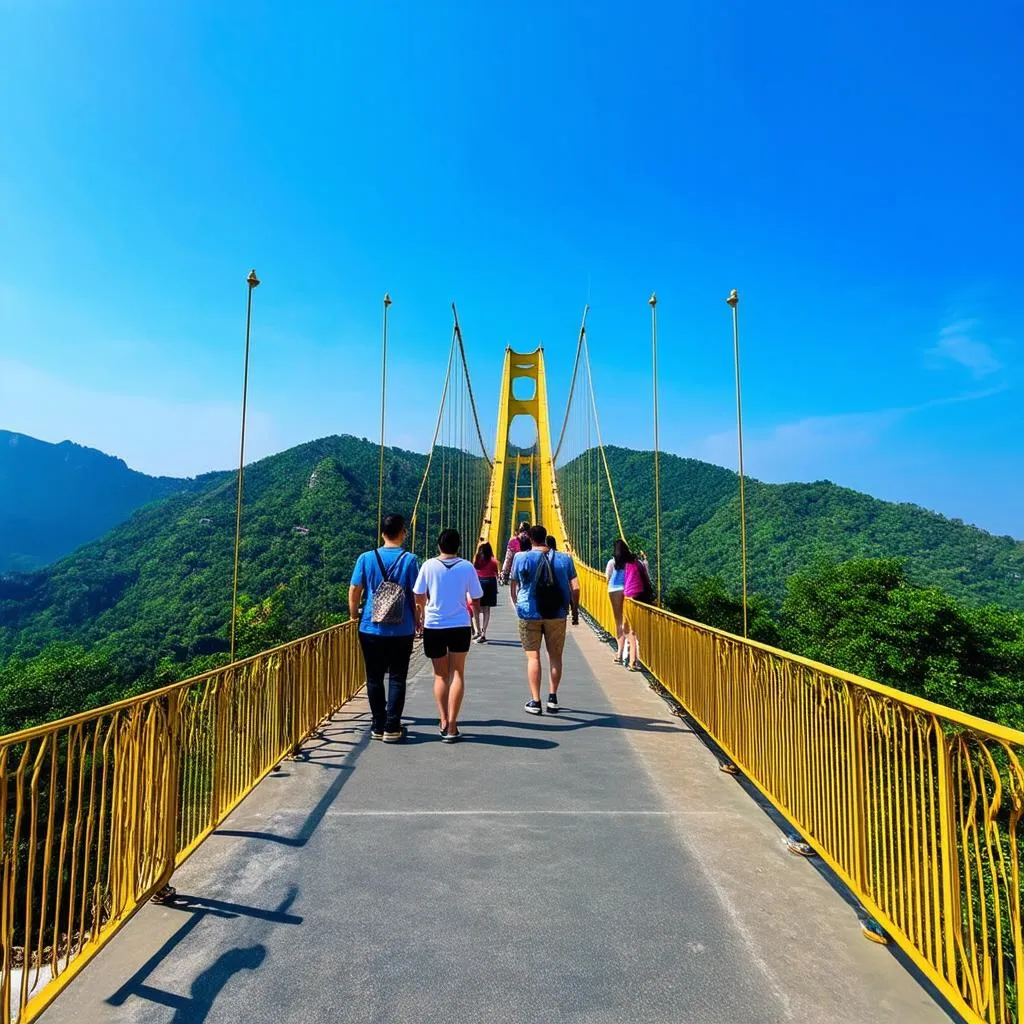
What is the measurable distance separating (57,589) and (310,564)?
22833mm

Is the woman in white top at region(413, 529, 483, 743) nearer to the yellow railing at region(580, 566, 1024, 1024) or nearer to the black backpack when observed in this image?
the black backpack

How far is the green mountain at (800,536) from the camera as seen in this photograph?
51.0 metres

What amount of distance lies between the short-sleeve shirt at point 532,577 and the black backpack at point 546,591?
0.08 ft

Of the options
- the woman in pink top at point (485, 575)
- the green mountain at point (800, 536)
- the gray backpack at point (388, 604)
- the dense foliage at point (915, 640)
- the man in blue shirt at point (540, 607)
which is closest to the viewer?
the gray backpack at point (388, 604)

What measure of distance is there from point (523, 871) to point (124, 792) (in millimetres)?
1555

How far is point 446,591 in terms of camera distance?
4852mm

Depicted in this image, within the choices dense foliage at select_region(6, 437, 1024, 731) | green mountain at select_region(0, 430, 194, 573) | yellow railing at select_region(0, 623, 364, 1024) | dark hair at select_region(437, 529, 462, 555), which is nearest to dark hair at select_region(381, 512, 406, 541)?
dark hair at select_region(437, 529, 462, 555)

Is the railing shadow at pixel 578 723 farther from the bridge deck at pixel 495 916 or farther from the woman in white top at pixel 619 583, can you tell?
the woman in white top at pixel 619 583

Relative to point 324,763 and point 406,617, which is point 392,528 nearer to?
point 406,617

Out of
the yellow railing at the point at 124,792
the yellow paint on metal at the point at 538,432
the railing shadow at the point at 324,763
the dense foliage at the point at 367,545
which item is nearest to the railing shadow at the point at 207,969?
the yellow railing at the point at 124,792

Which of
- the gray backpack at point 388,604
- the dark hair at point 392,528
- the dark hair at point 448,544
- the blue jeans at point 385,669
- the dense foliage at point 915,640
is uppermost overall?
the dark hair at point 392,528

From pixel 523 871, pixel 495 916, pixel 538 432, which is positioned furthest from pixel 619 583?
pixel 538 432

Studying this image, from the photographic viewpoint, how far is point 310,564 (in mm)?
50438

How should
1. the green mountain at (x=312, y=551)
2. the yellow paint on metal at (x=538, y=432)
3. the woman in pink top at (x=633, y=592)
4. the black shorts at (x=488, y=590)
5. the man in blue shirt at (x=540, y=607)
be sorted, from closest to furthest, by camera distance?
1. the man in blue shirt at (x=540, y=607)
2. the woman in pink top at (x=633, y=592)
3. the black shorts at (x=488, y=590)
4. the yellow paint on metal at (x=538, y=432)
5. the green mountain at (x=312, y=551)
